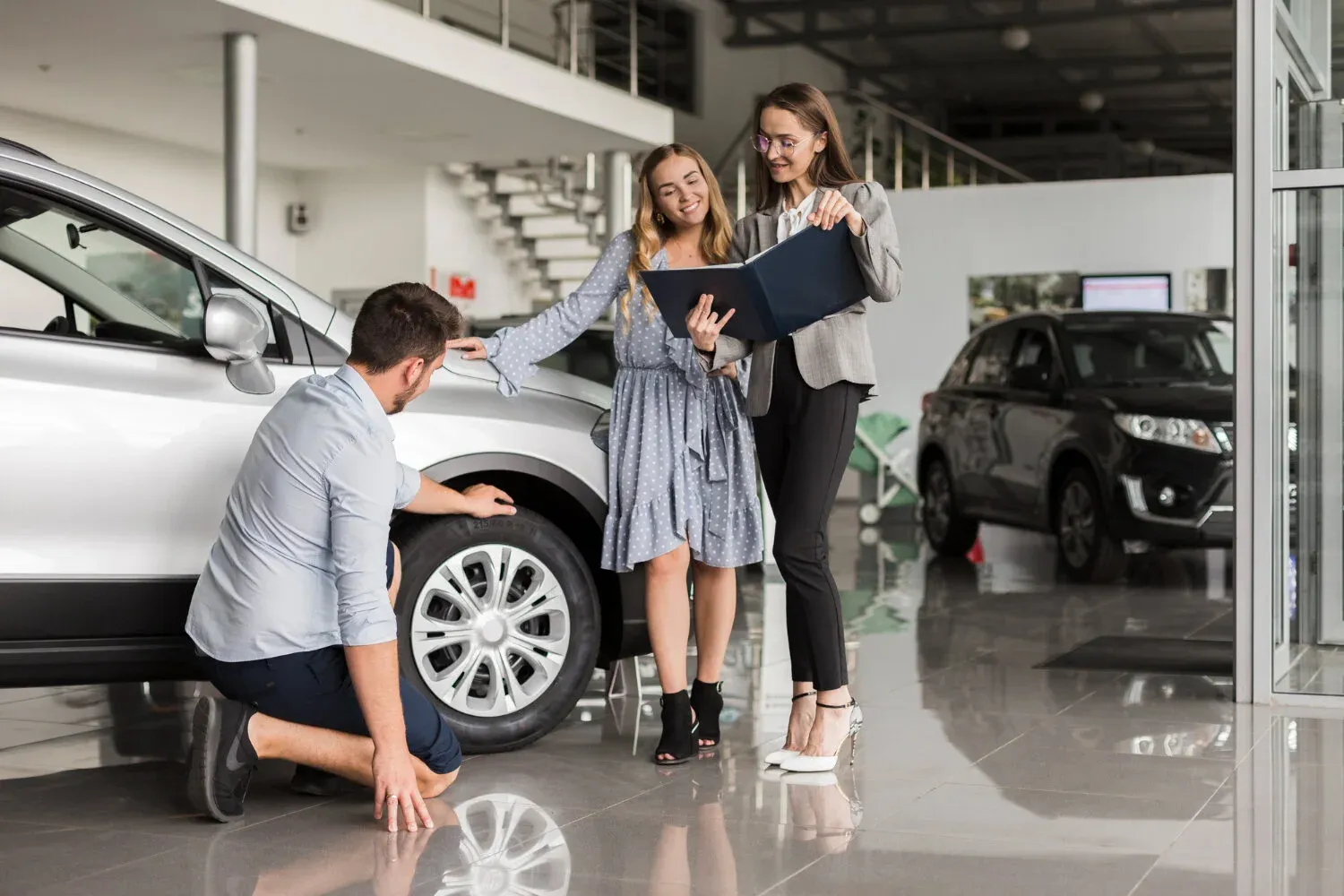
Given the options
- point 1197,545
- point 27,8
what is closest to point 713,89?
point 27,8

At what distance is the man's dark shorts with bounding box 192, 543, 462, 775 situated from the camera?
3.57 meters

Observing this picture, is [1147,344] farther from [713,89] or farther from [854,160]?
[713,89]

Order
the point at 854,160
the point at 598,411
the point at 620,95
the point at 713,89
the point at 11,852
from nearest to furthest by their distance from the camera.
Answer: the point at 11,852 < the point at 598,411 < the point at 620,95 < the point at 854,160 < the point at 713,89

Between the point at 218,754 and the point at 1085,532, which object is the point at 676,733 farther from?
the point at 1085,532

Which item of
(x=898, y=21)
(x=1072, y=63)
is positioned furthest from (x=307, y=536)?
(x=1072, y=63)

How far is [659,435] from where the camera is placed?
424cm

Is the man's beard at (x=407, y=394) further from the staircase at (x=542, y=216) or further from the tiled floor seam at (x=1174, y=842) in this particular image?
the staircase at (x=542, y=216)

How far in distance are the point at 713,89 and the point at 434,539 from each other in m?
16.6

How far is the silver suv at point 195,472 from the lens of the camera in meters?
3.65

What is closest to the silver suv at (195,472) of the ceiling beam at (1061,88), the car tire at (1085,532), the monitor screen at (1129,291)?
the car tire at (1085,532)

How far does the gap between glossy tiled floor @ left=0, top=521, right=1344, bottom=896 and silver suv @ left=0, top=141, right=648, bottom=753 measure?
1.06 feet

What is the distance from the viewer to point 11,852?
3.37 meters

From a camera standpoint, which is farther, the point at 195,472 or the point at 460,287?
the point at 460,287

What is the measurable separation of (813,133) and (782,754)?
5.15 ft
